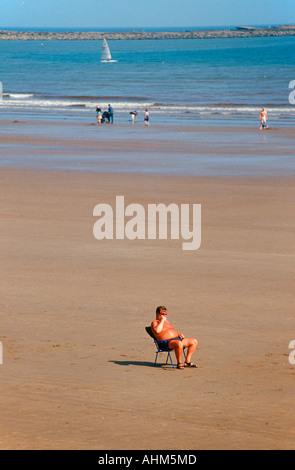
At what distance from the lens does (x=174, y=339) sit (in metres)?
8.91

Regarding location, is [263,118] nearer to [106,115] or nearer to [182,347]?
[106,115]

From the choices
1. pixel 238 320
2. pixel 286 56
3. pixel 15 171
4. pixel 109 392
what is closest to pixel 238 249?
pixel 238 320

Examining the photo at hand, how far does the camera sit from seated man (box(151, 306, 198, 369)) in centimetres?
880

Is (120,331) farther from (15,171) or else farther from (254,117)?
(254,117)

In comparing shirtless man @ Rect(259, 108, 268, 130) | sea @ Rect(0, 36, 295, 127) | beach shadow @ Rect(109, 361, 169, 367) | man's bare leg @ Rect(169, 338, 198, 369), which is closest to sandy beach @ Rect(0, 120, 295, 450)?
beach shadow @ Rect(109, 361, 169, 367)

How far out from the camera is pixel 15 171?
24.8 meters

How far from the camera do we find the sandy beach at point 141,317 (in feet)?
23.4

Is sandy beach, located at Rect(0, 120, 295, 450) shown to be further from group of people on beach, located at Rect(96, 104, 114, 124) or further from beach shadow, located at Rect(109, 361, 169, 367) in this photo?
group of people on beach, located at Rect(96, 104, 114, 124)

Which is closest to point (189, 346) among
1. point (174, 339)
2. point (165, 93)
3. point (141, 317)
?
point (174, 339)

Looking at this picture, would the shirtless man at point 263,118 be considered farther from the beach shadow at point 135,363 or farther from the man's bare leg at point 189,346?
the beach shadow at point 135,363

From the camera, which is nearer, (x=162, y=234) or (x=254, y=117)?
(x=162, y=234)

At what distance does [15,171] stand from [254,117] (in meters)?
27.0

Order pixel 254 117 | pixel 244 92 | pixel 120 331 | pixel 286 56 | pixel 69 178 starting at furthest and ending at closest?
pixel 286 56, pixel 244 92, pixel 254 117, pixel 69 178, pixel 120 331
